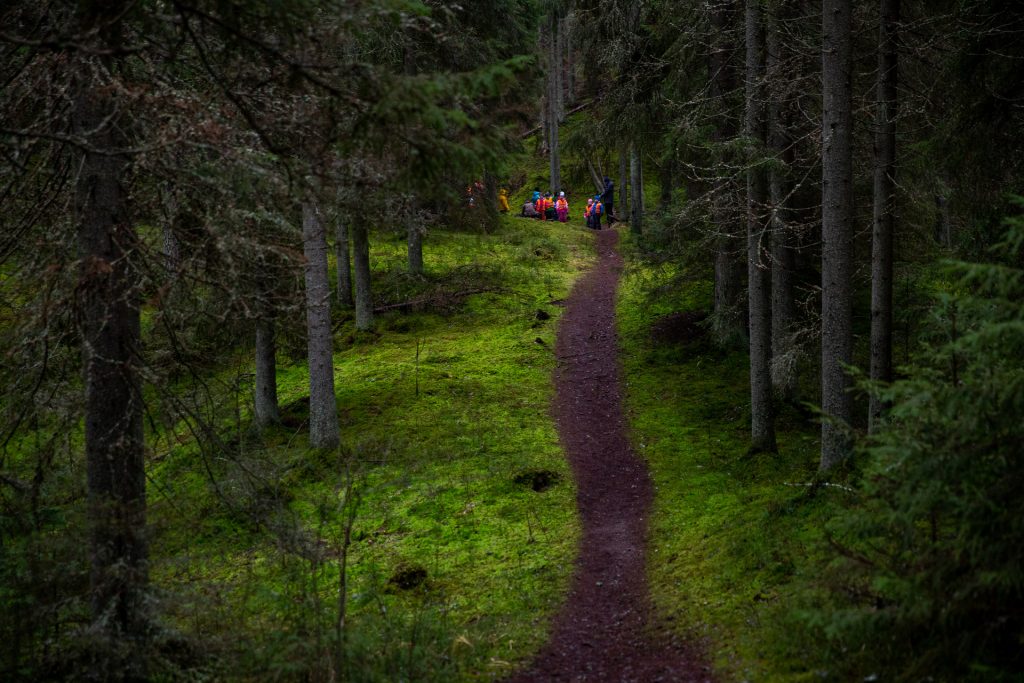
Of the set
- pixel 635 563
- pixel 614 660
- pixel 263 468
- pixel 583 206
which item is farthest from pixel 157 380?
pixel 583 206

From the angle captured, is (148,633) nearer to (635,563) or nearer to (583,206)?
(635,563)

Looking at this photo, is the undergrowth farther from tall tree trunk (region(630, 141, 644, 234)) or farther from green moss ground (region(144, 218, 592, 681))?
tall tree trunk (region(630, 141, 644, 234))

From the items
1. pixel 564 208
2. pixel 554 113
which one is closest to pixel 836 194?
pixel 564 208

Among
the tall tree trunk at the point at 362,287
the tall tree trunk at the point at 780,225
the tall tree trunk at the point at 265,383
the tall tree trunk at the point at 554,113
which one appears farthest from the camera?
the tall tree trunk at the point at 554,113

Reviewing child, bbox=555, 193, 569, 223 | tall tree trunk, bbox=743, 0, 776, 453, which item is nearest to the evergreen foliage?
tall tree trunk, bbox=743, 0, 776, 453

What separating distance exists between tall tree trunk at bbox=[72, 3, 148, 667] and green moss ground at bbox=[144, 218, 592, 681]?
36 cm

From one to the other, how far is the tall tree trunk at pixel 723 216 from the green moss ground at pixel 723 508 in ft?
3.78

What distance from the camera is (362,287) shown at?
21.4 m

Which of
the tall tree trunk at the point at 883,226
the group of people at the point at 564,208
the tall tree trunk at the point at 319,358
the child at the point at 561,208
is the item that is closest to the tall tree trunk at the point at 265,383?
the tall tree trunk at the point at 319,358

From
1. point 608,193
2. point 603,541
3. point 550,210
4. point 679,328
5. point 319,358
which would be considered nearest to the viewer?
point 603,541

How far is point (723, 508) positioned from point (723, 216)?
20.7ft

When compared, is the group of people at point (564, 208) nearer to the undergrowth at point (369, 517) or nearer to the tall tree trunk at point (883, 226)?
the undergrowth at point (369, 517)

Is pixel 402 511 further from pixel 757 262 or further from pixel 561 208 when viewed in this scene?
pixel 561 208

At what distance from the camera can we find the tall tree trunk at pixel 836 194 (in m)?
10.3
